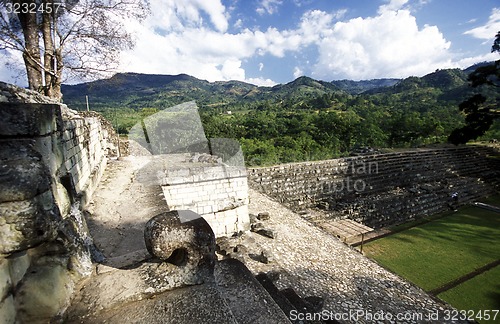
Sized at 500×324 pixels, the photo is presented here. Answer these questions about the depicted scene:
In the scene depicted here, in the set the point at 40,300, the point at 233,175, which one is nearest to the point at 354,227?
the point at 233,175

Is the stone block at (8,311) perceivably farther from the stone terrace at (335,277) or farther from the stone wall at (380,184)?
the stone wall at (380,184)

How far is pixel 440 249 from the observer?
9.45 meters

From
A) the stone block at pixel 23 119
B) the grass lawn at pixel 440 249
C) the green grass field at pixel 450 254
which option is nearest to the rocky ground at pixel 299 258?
the green grass field at pixel 450 254

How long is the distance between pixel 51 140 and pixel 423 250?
1160 cm

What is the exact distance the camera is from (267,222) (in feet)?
31.5

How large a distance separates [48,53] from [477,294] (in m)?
12.8

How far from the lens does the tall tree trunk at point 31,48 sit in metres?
5.30

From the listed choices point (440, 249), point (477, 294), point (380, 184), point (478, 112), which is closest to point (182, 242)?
point (477, 294)

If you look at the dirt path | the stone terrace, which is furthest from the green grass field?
the dirt path

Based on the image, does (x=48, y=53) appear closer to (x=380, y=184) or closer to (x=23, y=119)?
(x=23, y=119)

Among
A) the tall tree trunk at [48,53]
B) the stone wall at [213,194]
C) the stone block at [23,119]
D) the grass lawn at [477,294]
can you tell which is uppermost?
the tall tree trunk at [48,53]

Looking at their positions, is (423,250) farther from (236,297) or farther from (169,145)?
(169,145)

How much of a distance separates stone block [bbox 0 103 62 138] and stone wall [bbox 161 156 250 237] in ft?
15.6

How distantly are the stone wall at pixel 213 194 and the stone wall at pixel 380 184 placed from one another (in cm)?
612
